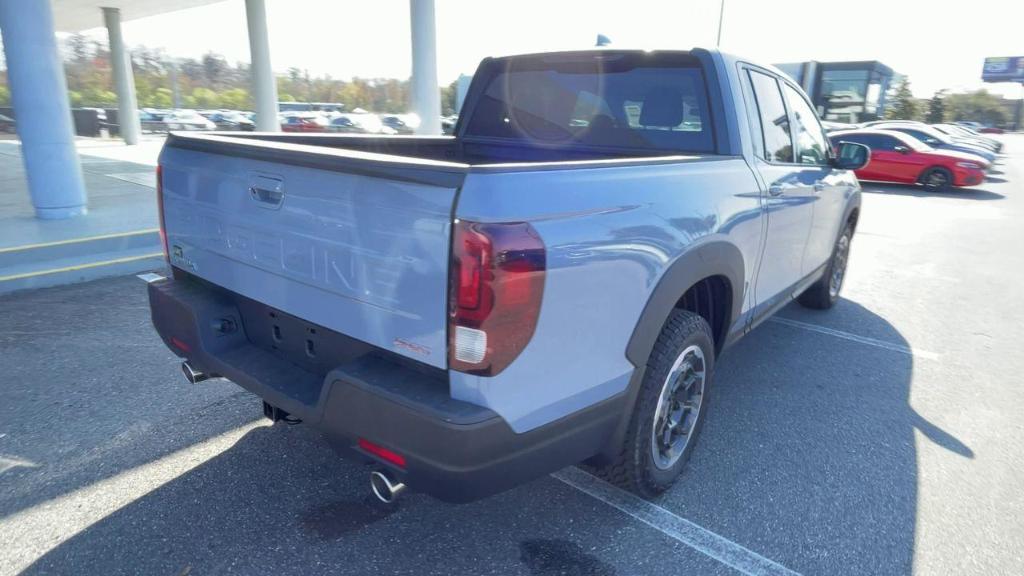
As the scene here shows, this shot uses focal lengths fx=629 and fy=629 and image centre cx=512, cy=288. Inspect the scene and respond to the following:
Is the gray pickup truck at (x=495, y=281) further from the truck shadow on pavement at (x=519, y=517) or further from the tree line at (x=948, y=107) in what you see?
the tree line at (x=948, y=107)

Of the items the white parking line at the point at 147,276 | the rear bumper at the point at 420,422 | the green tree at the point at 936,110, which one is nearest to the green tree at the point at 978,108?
the green tree at the point at 936,110

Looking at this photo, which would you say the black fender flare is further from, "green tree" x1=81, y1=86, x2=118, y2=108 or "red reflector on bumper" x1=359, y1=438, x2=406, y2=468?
"green tree" x1=81, y1=86, x2=118, y2=108

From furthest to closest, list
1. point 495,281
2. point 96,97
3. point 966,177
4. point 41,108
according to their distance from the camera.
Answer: point 96,97
point 966,177
point 41,108
point 495,281

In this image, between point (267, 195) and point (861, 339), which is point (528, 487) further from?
point (861, 339)

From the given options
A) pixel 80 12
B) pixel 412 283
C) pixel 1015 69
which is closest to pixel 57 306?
pixel 412 283

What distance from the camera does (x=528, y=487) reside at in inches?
112

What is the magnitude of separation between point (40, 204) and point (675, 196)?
7.85 m

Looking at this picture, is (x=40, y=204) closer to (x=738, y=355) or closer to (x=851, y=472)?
(x=738, y=355)

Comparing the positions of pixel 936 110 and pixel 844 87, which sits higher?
pixel 844 87

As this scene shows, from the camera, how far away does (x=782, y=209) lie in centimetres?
352

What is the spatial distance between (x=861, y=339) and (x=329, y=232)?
4450mm

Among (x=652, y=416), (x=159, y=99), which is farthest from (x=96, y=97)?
(x=652, y=416)

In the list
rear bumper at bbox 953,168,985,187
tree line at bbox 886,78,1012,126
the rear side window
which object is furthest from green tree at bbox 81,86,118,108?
tree line at bbox 886,78,1012,126

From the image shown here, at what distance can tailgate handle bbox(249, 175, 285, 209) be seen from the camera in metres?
2.24
